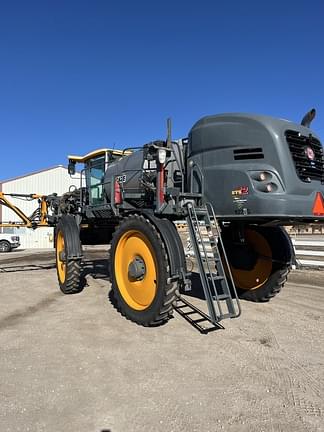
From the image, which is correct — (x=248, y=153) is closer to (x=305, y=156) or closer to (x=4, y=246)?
(x=305, y=156)

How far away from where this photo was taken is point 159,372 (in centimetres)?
386

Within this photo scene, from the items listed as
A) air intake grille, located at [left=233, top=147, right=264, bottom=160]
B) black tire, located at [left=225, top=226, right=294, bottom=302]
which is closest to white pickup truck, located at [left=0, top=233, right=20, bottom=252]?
black tire, located at [left=225, top=226, right=294, bottom=302]

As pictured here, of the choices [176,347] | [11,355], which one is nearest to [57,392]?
[11,355]

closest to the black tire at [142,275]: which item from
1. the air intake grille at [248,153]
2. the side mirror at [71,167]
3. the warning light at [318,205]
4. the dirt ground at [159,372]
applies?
the dirt ground at [159,372]

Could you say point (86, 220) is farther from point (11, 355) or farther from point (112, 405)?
point (112, 405)

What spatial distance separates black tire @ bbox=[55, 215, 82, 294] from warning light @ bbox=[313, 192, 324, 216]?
441 centimetres

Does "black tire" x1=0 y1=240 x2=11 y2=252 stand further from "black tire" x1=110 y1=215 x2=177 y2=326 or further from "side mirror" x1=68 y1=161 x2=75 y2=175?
"black tire" x1=110 y1=215 x2=177 y2=326

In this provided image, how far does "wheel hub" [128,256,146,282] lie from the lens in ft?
18.0

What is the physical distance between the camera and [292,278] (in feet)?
32.1

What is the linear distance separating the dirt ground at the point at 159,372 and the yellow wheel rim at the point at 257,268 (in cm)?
67

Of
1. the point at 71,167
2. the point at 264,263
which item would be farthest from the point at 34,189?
the point at 264,263

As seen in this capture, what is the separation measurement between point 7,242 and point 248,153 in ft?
78.0

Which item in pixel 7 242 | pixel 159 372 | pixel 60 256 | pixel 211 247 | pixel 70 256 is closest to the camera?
pixel 159 372

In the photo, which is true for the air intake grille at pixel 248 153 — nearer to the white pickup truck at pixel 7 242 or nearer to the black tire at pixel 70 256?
the black tire at pixel 70 256
